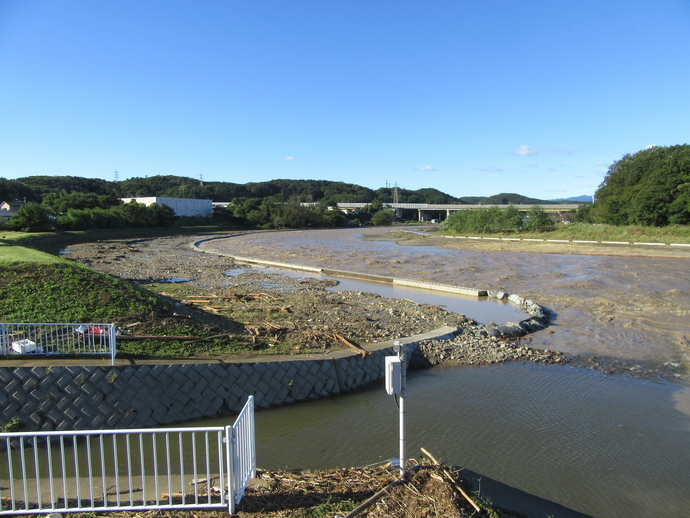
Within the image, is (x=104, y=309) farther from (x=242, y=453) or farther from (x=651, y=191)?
(x=651, y=191)

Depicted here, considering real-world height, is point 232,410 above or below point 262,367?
below

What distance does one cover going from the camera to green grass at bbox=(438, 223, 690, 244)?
48.8 meters

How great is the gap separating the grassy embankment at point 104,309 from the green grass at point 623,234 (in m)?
50.4

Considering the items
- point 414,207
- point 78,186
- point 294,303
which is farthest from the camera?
point 414,207

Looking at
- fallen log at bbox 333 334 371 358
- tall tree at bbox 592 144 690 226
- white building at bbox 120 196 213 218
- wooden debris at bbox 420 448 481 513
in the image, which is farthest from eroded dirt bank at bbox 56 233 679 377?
white building at bbox 120 196 213 218

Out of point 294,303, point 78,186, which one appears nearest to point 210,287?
point 294,303

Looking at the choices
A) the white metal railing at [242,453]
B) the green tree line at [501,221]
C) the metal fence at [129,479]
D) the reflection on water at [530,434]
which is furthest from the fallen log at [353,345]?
the green tree line at [501,221]

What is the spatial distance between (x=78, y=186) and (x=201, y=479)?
153020 mm

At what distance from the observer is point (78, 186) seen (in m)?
135

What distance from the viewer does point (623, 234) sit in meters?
52.5

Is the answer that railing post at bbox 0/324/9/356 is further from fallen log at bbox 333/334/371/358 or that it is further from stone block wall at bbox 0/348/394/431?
fallen log at bbox 333/334/371/358

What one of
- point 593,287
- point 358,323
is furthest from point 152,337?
point 593,287

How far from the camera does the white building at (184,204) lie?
95.8m

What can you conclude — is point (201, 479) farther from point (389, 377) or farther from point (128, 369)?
point (128, 369)
